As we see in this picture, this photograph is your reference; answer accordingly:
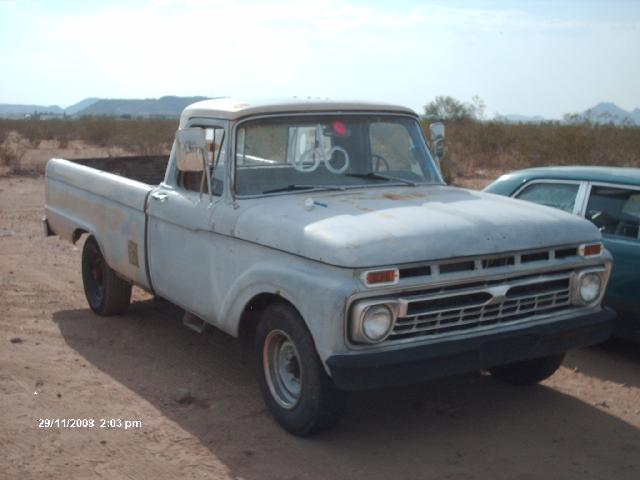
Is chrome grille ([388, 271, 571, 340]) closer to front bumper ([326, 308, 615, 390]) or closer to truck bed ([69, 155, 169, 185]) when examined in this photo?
front bumper ([326, 308, 615, 390])

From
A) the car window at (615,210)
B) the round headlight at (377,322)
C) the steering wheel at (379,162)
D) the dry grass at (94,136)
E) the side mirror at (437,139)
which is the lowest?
the dry grass at (94,136)

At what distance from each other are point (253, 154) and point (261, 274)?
1075 mm

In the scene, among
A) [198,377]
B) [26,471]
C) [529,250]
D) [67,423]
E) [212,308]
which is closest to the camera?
[26,471]

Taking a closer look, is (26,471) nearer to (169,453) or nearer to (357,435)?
(169,453)

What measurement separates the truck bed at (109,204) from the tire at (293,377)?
164 centimetres

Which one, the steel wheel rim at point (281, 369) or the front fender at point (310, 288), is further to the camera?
the steel wheel rim at point (281, 369)

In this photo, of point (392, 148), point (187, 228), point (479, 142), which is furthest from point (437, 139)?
point (479, 142)

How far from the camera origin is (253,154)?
5414mm

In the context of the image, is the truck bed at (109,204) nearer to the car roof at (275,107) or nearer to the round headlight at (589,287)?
the car roof at (275,107)

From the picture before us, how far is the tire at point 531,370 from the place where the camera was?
5.41 meters

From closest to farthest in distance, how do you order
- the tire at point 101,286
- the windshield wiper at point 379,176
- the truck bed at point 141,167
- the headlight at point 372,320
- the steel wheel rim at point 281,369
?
the headlight at point 372,320 → the steel wheel rim at point 281,369 → the windshield wiper at point 379,176 → the tire at point 101,286 → the truck bed at point 141,167

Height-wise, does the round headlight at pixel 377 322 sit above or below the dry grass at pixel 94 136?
above

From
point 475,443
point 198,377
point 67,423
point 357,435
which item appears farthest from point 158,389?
point 475,443

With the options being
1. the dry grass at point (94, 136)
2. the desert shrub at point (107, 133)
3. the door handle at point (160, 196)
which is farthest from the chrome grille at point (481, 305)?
the desert shrub at point (107, 133)
